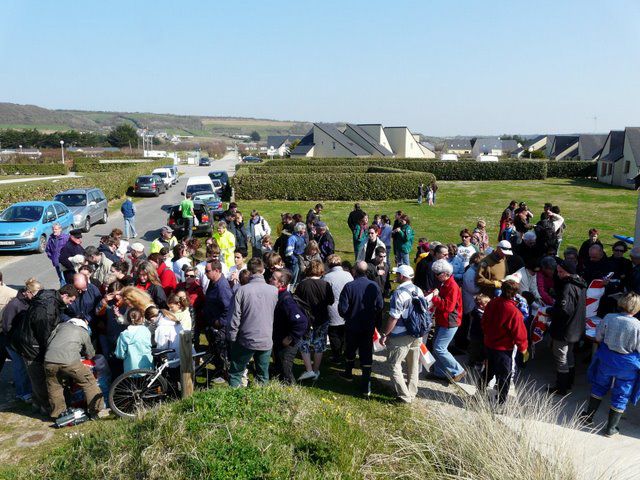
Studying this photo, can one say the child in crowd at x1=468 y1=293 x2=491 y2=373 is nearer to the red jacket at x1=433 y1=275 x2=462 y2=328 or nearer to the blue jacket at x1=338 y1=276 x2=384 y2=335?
the red jacket at x1=433 y1=275 x2=462 y2=328

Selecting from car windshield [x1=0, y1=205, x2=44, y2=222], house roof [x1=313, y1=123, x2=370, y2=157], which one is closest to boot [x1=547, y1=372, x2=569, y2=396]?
car windshield [x1=0, y1=205, x2=44, y2=222]

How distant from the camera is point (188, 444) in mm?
4863

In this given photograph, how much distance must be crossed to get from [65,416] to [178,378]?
Result: 4.54 ft

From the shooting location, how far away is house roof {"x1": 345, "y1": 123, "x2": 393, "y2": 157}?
69938 mm

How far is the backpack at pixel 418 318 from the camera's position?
6488mm

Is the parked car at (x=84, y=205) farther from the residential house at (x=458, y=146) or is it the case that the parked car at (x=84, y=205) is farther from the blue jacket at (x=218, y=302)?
the residential house at (x=458, y=146)

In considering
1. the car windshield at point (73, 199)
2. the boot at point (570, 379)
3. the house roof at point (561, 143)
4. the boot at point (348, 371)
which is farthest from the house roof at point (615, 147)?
the boot at point (348, 371)

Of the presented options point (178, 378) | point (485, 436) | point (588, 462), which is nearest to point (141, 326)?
point (178, 378)

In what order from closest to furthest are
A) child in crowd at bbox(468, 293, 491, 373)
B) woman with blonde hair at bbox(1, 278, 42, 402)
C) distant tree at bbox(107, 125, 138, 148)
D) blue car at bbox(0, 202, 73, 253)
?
woman with blonde hair at bbox(1, 278, 42, 402) < child in crowd at bbox(468, 293, 491, 373) < blue car at bbox(0, 202, 73, 253) < distant tree at bbox(107, 125, 138, 148)

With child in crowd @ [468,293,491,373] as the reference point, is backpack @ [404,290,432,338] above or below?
above

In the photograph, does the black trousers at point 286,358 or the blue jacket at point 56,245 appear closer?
the black trousers at point 286,358

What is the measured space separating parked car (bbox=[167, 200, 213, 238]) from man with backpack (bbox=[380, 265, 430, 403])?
39.0 feet

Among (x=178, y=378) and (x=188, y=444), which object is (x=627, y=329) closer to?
(x=188, y=444)

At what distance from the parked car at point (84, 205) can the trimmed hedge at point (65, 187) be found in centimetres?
127
